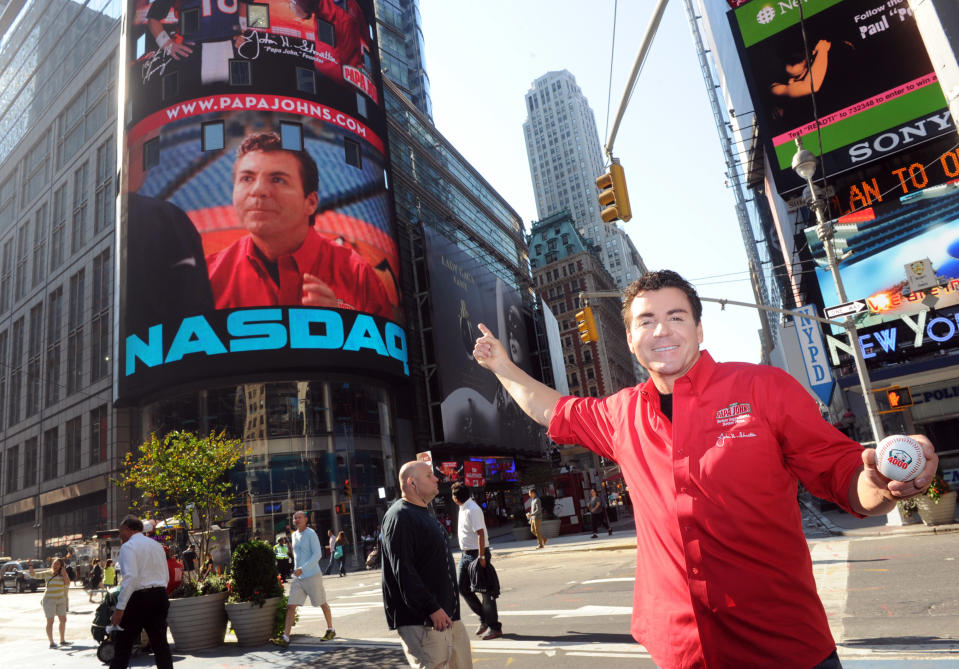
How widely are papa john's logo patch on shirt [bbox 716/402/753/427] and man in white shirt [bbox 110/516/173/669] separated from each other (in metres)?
7.09

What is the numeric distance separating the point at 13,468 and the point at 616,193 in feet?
217

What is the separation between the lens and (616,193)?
10.9 m

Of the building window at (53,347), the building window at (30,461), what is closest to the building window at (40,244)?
the building window at (53,347)

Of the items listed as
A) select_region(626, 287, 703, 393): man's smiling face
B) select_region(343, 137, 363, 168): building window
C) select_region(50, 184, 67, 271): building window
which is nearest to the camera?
select_region(626, 287, 703, 393): man's smiling face

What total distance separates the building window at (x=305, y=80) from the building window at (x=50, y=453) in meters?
35.5

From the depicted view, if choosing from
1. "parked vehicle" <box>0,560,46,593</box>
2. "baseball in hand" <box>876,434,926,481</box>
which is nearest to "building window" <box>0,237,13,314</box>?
"parked vehicle" <box>0,560,46,593</box>

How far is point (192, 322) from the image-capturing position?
34312 millimetres

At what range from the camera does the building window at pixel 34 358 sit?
181 feet

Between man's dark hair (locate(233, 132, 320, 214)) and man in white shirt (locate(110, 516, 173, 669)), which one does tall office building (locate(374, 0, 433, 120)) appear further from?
man in white shirt (locate(110, 516, 173, 669))

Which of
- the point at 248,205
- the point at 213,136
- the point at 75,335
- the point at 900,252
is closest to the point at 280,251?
the point at 248,205

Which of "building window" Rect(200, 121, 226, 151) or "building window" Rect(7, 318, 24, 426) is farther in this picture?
"building window" Rect(7, 318, 24, 426)


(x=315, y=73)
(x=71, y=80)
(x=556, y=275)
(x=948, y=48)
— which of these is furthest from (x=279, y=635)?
(x=556, y=275)

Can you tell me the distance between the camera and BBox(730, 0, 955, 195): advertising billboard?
75.5 ft

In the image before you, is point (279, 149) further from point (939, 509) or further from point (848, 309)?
point (939, 509)
